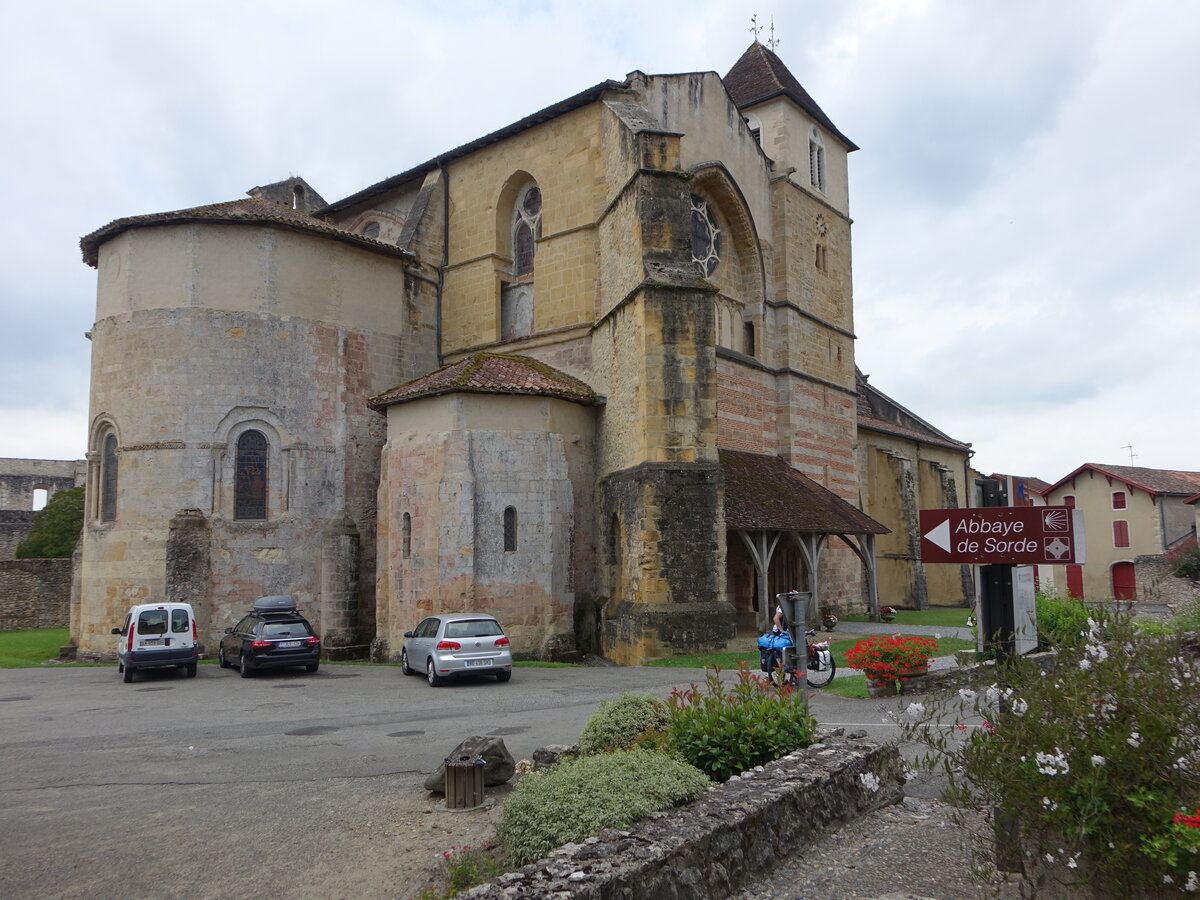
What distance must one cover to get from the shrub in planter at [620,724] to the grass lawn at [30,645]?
19.1 meters

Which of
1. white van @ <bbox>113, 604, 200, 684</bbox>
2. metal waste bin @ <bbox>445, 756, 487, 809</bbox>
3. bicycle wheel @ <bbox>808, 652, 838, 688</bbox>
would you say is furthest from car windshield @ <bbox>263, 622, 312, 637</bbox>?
metal waste bin @ <bbox>445, 756, 487, 809</bbox>

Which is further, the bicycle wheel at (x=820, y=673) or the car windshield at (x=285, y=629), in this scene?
the car windshield at (x=285, y=629)

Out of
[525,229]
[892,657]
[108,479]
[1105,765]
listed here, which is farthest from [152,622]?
[1105,765]

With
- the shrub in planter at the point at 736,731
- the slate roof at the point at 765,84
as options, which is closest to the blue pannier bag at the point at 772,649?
the shrub in planter at the point at 736,731

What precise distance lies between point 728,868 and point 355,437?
63.9ft

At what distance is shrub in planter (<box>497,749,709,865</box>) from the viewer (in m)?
5.22

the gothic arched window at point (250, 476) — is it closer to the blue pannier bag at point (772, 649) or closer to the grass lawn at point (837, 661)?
the grass lawn at point (837, 661)

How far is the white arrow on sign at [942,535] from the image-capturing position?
7586 mm

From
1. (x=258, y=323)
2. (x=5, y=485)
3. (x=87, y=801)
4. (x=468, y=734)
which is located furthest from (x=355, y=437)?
(x=5, y=485)

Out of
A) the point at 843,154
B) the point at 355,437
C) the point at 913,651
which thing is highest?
the point at 843,154

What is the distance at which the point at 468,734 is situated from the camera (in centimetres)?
1035

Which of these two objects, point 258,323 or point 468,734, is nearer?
point 468,734

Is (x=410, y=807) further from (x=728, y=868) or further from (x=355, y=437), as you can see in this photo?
(x=355, y=437)

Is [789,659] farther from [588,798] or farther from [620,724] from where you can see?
[588,798]
